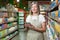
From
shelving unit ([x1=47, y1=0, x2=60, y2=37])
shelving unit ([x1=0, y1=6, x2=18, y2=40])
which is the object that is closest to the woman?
shelving unit ([x1=47, y1=0, x2=60, y2=37])

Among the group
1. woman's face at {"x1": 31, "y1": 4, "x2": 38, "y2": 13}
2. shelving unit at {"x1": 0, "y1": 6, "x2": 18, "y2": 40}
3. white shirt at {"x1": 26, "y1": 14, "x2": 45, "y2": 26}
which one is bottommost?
shelving unit at {"x1": 0, "y1": 6, "x2": 18, "y2": 40}

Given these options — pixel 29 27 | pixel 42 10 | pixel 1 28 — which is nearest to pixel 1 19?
pixel 1 28

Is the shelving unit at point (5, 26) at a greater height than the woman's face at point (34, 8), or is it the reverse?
the woman's face at point (34, 8)

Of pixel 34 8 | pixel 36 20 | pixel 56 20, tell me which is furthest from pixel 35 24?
pixel 56 20

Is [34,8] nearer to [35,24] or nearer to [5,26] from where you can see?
[35,24]

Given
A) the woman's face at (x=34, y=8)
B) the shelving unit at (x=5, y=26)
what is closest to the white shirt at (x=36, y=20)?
the woman's face at (x=34, y=8)

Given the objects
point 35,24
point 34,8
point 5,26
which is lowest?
point 5,26

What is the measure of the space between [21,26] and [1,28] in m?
7.35

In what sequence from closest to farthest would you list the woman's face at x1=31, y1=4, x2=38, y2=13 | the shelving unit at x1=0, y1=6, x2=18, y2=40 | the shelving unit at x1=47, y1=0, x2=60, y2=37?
the shelving unit at x1=47, y1=0, x2=60, y2=37 < the woman's face at x1=31, y1=4, x2=38, y2=13 < the shelving unit at x1=0, y1=6, x2=18, y2=40

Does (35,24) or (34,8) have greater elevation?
(34,8)

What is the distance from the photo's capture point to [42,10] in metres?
12.9

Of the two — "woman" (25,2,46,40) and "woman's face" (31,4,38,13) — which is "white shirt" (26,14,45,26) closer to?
"woman" (25,2,46,40)

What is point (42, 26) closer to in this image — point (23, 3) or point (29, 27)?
point (29, 27)

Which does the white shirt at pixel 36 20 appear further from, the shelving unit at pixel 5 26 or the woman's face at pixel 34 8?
the shelving unit at pixel 5 26
